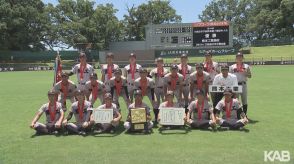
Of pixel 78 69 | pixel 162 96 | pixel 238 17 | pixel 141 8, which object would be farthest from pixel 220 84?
pixel 238 17

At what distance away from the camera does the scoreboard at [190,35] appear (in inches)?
2244

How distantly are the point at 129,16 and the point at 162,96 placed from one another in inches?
3317

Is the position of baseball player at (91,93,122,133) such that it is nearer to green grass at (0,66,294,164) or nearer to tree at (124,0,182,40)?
green grass at (0,66,294,164)

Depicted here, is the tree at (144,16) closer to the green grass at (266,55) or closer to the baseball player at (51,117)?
the green grass at (266,55)

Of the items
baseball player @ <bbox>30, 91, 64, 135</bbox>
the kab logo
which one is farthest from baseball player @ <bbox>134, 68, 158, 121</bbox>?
the kab logo

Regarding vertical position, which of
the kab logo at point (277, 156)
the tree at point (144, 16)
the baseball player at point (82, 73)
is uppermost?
the tree at point (144, 16)

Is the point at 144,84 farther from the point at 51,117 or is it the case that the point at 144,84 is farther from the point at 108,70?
the point at 51,117

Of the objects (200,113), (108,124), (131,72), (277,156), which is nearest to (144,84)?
(131,72)

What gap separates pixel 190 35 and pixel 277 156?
170 ft

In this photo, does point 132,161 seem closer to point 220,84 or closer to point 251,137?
point 251,137

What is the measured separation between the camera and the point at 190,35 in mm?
58969

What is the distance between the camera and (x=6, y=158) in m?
8.21

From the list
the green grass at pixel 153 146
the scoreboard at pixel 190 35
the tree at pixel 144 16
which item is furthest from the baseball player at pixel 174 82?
the tree at pixel 144 16

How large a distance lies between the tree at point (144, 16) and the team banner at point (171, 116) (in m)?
83.3
